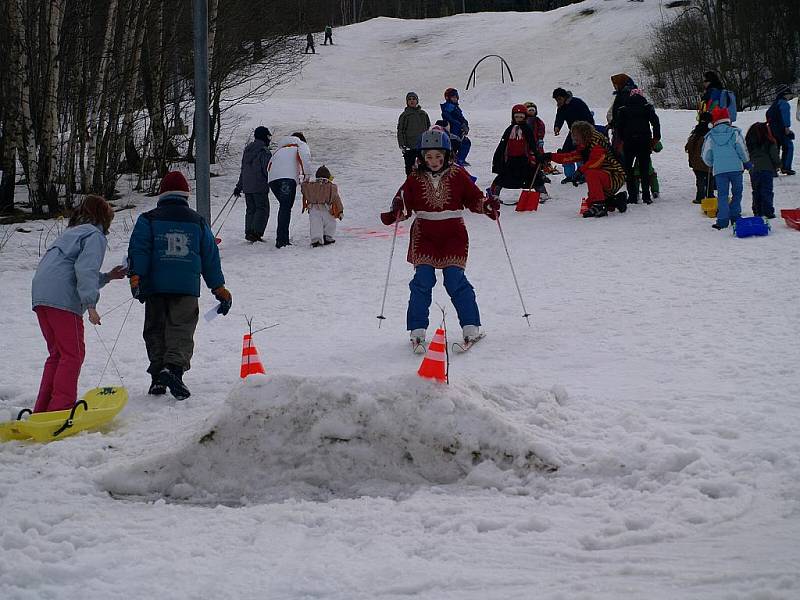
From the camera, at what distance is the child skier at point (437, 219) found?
7.37 metres

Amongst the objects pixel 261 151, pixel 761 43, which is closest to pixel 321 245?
pixel 261 151

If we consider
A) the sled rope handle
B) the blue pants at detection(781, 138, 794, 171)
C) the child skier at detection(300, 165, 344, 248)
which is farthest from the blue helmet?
the blue pants at detection(781, 138, 794, 171)

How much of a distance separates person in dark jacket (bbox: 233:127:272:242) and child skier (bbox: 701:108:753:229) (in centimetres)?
663

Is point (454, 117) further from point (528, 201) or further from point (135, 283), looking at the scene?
point (135, 283)

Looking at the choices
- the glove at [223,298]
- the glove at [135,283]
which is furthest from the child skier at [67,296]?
the glove at [223,298]

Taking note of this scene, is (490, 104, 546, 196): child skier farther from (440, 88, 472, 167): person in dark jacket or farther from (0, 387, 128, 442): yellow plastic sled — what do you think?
(0, 387, 128, 442): yellow plastic sled

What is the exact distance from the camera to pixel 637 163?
46.9 ft

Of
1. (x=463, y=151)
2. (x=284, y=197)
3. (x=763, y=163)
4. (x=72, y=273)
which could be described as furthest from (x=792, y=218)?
(x=72, y=273)

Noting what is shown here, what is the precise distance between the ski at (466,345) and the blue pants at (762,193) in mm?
6484

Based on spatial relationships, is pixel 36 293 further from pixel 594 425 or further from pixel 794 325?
pixel 794 325

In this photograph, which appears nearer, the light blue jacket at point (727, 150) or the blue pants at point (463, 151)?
the light blue jacket at point (727, 150)

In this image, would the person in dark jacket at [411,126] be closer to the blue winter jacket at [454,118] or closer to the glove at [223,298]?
the blue winter jacket at [454,118]

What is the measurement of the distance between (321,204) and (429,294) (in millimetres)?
5940

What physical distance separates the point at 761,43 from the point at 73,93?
30889 millimetres
